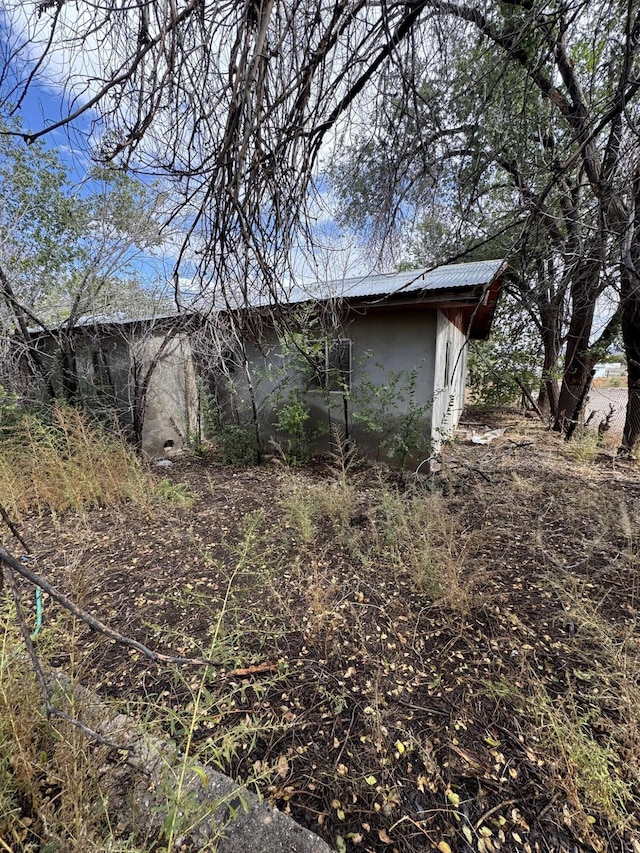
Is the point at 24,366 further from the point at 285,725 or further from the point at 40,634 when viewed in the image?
the point at 285,725

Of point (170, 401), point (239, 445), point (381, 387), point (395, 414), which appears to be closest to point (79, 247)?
point (170, 401)

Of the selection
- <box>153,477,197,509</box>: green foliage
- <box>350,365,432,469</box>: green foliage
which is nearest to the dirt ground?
<box>153,477,197,509</box>: green foliage

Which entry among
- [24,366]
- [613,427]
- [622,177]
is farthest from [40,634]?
[613,427]

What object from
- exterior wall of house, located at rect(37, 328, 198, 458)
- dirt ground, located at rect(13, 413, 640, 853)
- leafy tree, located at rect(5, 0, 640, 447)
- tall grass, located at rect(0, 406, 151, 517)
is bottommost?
dirt ground, located at rect(13, 413, 640, 853)

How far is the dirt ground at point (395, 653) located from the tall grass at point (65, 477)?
263 millimetres

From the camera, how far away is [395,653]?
5.86 feet

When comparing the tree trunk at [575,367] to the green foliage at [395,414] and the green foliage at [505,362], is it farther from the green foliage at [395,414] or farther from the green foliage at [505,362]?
the green foliage at [395,414]

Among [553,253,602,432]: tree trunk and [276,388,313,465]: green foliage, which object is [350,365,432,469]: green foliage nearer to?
[276,388,313,465]: green foliage

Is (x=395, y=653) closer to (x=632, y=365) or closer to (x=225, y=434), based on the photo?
(x=225, y=434)

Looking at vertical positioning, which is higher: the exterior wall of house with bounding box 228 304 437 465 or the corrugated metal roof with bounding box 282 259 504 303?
the corrugated metal roof with bounding box 282 259 504 303

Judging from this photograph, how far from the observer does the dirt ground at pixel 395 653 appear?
1158 mm

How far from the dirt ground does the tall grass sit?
0.26 meters

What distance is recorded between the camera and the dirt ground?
3.80ft

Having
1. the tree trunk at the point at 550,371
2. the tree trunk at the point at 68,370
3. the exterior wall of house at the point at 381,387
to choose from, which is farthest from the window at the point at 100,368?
the tree trunk at the point at 550,371
